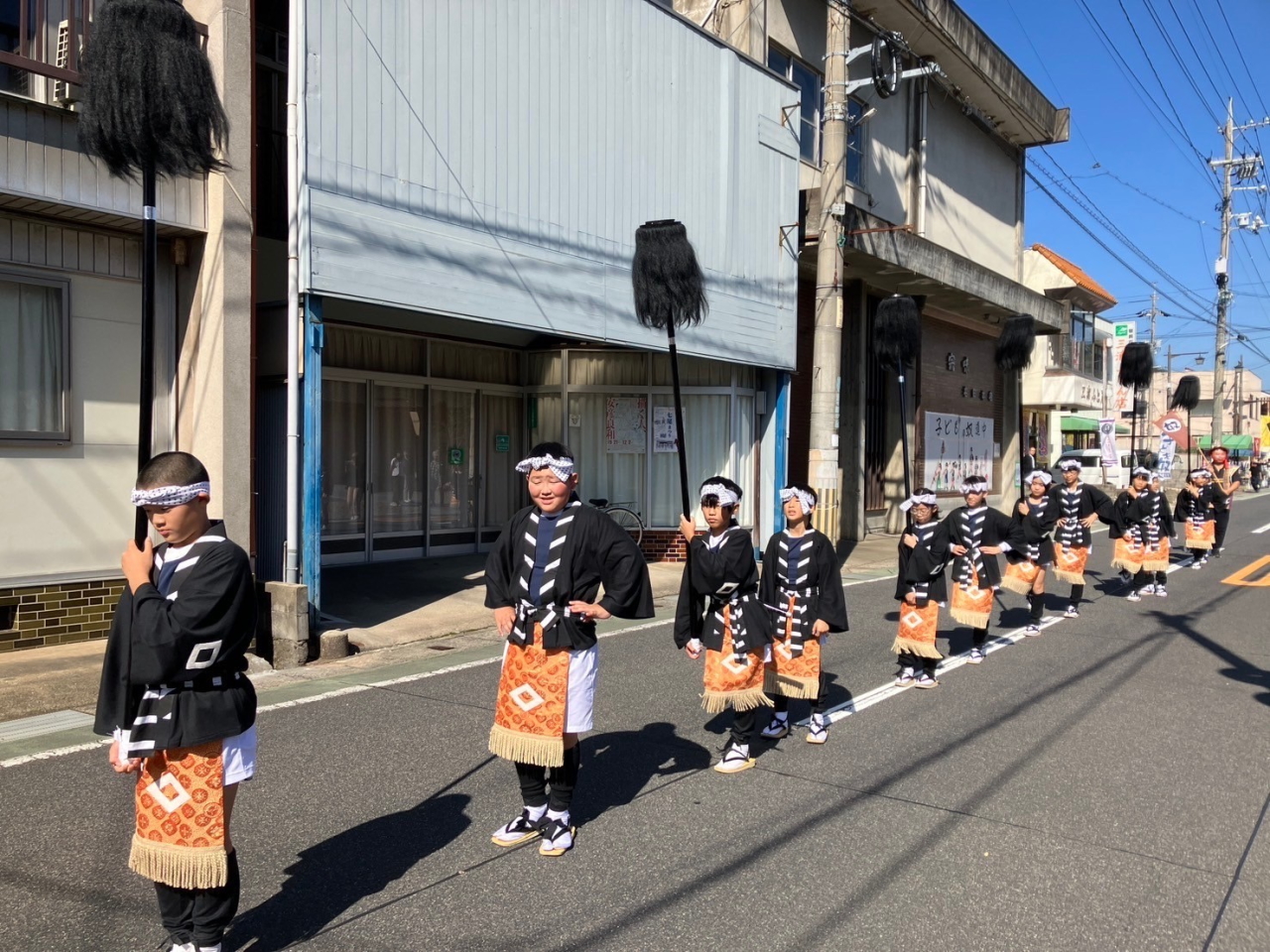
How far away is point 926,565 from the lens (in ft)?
25.8

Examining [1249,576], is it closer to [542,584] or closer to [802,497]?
[802,497]

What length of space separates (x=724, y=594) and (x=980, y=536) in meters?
4.16

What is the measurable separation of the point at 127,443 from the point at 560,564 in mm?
6248

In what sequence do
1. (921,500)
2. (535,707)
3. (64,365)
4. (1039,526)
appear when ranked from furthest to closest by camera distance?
(1039,526) → (64,365) → (921,500) → (535,707)

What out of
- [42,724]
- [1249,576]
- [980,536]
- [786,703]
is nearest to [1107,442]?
[1249,576]

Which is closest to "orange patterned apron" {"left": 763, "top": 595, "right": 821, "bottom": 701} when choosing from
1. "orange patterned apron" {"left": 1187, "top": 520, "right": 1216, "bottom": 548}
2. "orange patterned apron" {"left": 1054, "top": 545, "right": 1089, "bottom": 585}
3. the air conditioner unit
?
"orange patterned apron" {"left": 1054, "top": 545, "right": 1089, "bottom": 585}

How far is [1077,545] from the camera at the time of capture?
39.0 feet

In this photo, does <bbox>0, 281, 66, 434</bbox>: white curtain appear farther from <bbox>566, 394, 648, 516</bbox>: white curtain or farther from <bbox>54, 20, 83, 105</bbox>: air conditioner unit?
<bbox>566, 394, 648, 516</bbox>: white curtain

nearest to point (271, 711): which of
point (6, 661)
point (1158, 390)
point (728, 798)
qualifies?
point (6, 661)

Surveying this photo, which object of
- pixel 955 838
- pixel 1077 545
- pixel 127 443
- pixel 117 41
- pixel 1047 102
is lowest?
pixel 955 838

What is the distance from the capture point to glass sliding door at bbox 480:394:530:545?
1577cm

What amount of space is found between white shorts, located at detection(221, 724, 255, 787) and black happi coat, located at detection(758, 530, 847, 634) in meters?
3.54

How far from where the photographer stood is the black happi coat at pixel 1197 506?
17188 millimetres

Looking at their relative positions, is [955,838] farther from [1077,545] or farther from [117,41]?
[1077,545]
